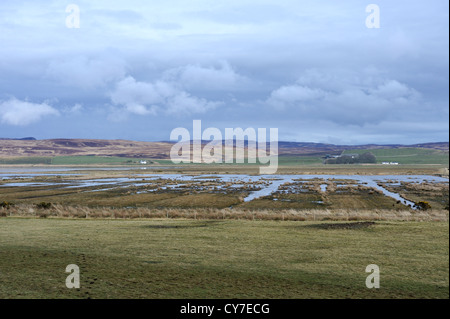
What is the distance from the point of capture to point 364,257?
15.0m

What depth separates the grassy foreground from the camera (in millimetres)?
11430

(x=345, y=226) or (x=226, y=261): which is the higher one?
(x=226, y=261)

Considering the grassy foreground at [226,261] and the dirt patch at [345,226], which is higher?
the grassy foreground at [226,261]

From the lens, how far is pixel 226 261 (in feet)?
48.9

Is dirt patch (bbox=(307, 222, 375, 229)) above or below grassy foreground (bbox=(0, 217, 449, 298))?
below

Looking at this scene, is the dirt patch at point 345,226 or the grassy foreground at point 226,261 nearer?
the grassy foreground at point 226,261

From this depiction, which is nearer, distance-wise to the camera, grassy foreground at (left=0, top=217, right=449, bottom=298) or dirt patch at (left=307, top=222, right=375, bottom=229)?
grassy foreground at (left=0, top=217, right=449, bottom=298)

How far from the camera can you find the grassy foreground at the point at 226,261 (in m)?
11.4

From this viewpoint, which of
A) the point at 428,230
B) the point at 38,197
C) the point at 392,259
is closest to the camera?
the point at 392,259

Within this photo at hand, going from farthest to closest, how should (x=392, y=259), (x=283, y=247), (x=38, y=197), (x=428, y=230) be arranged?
(x=38, y=197) → (x=428, y=230) → (x=283, y=247) → (x=392, y=259)

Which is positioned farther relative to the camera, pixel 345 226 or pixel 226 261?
pixel 345 226

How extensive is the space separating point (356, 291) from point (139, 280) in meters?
6.09
